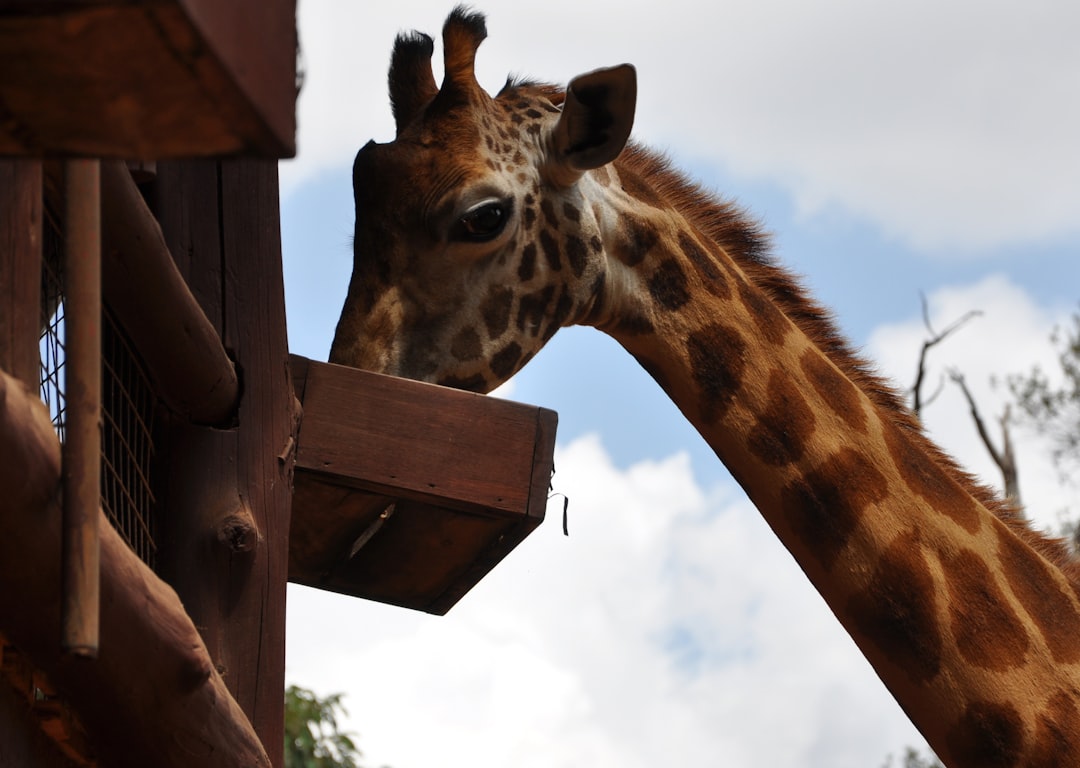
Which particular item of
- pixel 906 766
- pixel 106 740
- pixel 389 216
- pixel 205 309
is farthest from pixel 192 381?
pixel 906 766

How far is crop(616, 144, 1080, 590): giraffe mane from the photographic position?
175 inches

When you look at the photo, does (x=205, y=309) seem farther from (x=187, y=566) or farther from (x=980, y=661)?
(x=980, y=661)

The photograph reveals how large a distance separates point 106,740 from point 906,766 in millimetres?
14387

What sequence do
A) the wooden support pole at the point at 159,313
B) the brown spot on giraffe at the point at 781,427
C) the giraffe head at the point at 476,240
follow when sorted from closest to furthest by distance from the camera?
the wooden support pole at the point at 159,313 < the brown spot on giraffe at the point at 781,427 < the giraffe head at the point at 476,240

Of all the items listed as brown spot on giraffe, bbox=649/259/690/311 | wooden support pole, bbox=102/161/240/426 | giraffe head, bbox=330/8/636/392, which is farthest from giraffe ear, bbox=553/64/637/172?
wooden support pole, bbox=102/161/240/426

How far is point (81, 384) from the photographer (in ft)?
5.04

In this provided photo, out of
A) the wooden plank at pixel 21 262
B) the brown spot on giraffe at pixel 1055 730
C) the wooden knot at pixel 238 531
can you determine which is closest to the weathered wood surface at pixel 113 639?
the wooden plank at pixel 21 262

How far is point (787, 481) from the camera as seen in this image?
4141 millimetres

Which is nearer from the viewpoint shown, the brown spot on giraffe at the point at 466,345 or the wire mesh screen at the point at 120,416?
the wire mesh screen at the point at 120,416

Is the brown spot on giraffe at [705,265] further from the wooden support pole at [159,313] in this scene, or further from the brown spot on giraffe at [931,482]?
the wooden support pole at [159,313]

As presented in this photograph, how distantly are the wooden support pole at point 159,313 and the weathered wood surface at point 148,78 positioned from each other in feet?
3.26

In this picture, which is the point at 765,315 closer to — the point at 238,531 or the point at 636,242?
the point at 636,242

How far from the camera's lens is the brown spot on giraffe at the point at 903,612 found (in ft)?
12.9

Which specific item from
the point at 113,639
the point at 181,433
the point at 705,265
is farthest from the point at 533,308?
the point at 113,639
